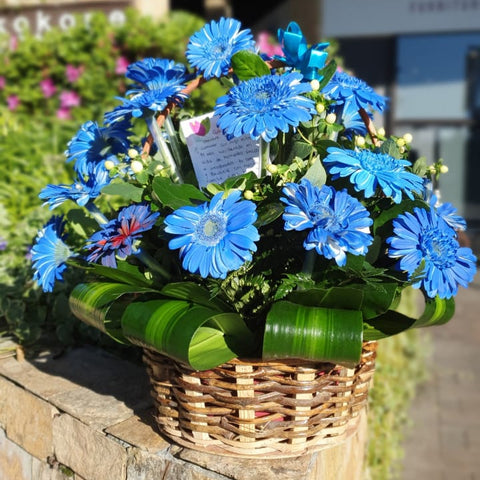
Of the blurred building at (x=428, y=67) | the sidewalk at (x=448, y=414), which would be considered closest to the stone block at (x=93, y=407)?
the sidewalk at (x=448, y=414)

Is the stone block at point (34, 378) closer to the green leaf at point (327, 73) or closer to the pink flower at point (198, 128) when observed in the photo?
the pink flower at point (198, 128)

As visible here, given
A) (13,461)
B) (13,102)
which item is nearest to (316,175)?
(13,461)

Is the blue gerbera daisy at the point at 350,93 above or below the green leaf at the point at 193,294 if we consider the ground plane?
above

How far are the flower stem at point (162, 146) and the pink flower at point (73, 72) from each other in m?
2.84

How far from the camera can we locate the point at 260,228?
119 centimetres

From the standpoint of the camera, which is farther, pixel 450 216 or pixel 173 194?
pixel 450 216

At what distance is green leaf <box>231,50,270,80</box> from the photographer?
3.96 feet

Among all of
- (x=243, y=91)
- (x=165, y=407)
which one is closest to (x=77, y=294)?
(x=165, y=407)

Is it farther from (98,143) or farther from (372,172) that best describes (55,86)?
(372,172)

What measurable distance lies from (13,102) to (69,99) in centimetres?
43

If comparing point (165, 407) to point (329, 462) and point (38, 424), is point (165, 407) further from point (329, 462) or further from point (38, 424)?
point (38, 424)

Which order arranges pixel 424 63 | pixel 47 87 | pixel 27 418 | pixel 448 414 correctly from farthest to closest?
pixel 424 63, pixel 47 87, pixel 448 414, pixel 27 418

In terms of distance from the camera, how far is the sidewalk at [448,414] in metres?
2.79

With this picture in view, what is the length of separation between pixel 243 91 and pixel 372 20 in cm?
568
